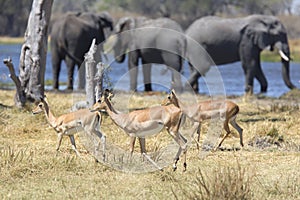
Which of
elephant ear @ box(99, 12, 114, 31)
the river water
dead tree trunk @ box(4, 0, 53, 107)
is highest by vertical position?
dead tree trunk @ box(4, 0, 53, 107)

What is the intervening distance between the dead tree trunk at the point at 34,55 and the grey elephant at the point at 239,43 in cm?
779

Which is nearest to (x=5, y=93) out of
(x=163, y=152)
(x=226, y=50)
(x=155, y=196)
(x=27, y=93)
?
(x=27, y=93)

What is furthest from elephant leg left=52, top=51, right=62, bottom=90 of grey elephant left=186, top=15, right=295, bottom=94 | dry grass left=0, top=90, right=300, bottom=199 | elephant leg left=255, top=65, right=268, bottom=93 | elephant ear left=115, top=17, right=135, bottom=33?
dry grass left=0, top=90, right=300, bottom=199

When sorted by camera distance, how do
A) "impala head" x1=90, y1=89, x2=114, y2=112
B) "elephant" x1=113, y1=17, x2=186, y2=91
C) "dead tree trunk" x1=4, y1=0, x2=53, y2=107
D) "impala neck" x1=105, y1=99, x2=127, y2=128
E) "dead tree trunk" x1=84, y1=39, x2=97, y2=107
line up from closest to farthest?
A: "impala neck" x1=105, y1=99, x2=127, y2=128 → "impala head" x1=90, y1=89, x2=114, y2=112 → "dead tree trunk" x1=84, y1=39, x2=97, y2=107 → "dead tree trunk" x1=4, y1=0, x2=53, y2=107 → "elephant" x1=113, y1=17, x2=186, y2=91

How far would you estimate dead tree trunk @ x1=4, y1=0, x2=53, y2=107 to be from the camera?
14086 mm

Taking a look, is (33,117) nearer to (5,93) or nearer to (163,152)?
(163,152)

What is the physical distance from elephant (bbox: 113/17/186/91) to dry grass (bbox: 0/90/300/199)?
8.77m

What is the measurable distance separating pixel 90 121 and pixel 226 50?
1305 cm

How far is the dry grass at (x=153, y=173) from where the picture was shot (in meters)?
7.84

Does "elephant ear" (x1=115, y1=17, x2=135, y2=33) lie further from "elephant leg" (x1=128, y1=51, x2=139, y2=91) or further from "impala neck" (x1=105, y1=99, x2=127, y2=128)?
"impala neck" (x1=105, y1=99, x2=127, y2=128)

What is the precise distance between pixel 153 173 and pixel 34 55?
5.82 metres

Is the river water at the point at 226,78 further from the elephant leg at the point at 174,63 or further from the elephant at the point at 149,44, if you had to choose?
the elephant at the point at 149,44

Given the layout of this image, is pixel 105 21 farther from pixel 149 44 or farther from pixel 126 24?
pixel 149 44

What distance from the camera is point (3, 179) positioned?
854 cm
